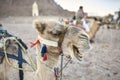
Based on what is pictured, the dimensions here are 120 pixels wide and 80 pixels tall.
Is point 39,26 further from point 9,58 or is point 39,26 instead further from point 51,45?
point 9,58

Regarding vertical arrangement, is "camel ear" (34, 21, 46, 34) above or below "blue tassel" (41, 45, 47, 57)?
above

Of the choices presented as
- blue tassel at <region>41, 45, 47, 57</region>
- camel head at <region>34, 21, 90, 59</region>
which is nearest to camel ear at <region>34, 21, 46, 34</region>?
camel head at <region>34, 21, 90, 59</region>

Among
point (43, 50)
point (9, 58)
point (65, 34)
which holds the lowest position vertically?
point (9, 58)

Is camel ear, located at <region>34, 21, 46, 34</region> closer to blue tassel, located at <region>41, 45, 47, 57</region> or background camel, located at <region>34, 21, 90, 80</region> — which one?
background camel, located at <region>34, 21, 90, 80</region>

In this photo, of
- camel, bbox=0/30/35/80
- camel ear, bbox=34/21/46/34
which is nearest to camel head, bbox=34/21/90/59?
camel ear, bbox=34/21/46/34

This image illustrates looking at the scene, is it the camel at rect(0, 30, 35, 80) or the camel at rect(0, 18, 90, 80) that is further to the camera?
the camel at rect(0, 30, 35, 80)

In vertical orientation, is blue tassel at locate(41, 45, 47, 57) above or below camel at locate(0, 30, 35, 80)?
above

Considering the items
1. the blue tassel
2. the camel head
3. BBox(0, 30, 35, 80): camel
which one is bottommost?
BBox(0, 30, 35, 80): camel

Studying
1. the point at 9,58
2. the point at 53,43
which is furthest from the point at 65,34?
the point at 9,58

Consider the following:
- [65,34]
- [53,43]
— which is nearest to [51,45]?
[53,43]

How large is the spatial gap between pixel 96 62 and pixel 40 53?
5.30 m

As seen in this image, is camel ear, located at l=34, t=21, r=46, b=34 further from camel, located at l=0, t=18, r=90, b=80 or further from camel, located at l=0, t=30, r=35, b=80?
camel, located at l=0, t=30, r=35, b=80

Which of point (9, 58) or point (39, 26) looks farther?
point (9, 58)

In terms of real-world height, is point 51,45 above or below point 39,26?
below
